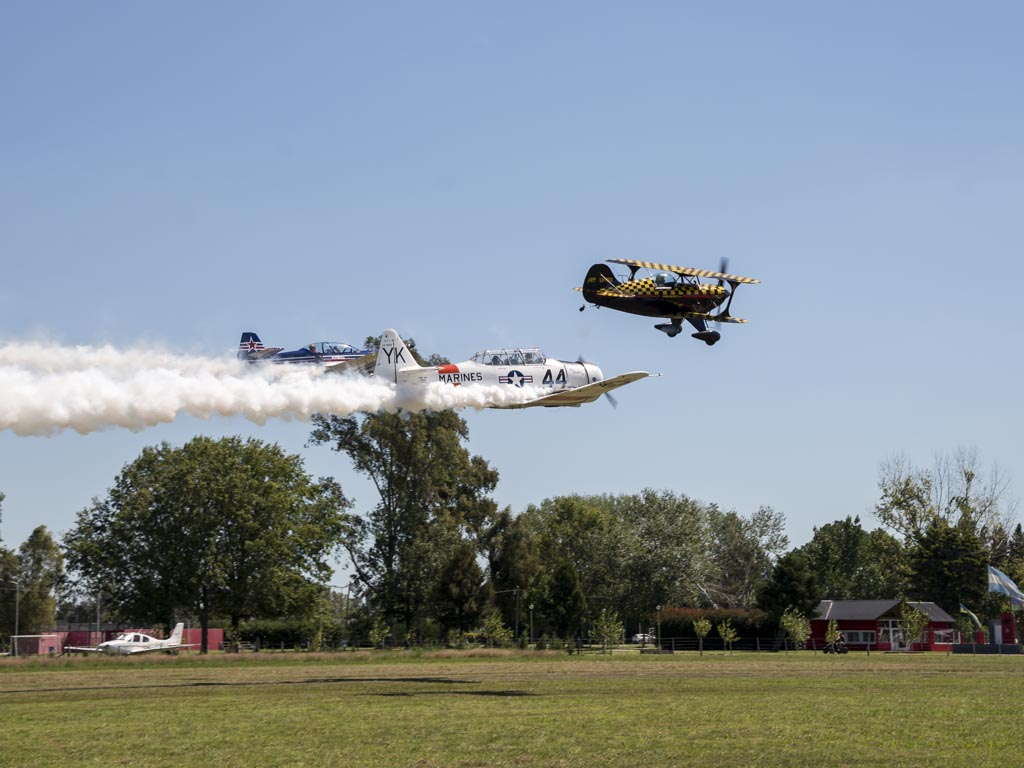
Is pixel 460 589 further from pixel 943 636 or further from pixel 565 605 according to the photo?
pixel 943 636

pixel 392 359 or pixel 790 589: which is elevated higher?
pixel 392 359

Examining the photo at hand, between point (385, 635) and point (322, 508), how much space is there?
406 inches

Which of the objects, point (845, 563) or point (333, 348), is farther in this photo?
point (845, 563)

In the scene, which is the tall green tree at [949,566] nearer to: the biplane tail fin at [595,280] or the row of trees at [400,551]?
the row of trees at [400,551]

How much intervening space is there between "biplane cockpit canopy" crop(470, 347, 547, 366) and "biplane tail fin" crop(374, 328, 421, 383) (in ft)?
11.8

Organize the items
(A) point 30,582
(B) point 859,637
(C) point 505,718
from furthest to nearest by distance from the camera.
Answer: (A) point 30,582 < (B) point 859,637 < (C) point 505,718

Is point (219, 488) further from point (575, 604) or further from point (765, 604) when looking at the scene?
point (765, 604)

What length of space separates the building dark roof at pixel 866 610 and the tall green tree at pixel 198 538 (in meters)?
48.5

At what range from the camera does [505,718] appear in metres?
32.0

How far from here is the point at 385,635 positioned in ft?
277

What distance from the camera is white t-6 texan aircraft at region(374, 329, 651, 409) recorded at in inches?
2077

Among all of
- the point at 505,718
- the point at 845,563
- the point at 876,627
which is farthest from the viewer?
the point at 845,563

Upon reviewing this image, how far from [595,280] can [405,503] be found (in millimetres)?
41214

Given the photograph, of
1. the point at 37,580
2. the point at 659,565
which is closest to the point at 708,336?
the point at 659,565
